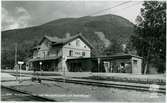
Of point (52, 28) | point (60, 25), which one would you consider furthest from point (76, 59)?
point (60, 25)

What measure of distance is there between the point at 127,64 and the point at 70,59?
429 inches

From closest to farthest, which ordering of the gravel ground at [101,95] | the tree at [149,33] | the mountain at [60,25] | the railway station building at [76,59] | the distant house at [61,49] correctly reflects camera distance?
the gravel ground at [101,95] < the mountain at [60,25] < the tree at [149,33] < the railway station building at [76,59] < the distant house at [61,49]

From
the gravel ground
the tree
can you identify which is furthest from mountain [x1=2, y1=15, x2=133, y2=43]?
the gravel ground

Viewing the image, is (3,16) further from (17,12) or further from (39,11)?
(39,11)

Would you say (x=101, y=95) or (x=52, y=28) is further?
(x=52, y=28)

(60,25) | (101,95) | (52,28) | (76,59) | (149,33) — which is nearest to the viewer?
(101,95)

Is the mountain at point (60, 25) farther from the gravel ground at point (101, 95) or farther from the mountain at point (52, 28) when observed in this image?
the gravel ground at point (101, 95)

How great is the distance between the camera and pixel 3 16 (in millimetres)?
8359

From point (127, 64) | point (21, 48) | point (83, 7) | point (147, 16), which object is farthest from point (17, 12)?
point (127, 64)

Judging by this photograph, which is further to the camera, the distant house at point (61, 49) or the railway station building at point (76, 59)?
the distant house at point (61, 49)

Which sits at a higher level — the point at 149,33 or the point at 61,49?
the point at 149,33

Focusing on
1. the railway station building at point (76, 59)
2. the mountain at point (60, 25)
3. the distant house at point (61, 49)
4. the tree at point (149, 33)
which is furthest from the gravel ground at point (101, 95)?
the distant house at point (61, 49)

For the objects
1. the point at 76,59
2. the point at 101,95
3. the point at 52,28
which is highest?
the point at 52,28

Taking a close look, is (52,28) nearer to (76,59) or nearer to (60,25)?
(60,25)
